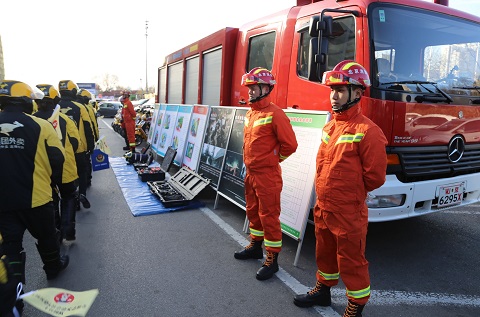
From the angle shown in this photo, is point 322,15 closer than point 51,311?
No

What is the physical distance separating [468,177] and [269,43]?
127 inches

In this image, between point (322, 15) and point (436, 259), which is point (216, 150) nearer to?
point (322, 15)

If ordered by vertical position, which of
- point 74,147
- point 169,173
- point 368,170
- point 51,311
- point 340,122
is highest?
point 340,122

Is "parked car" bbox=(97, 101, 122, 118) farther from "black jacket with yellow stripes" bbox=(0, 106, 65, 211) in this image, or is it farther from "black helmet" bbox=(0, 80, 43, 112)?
"black jacket with yellow stripes" bbox=(0, 106, 65, 211)

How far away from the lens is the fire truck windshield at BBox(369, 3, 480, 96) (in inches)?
150

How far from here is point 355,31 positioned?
3889 mm

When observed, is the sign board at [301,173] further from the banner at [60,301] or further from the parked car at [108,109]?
the parked car at [108,109]

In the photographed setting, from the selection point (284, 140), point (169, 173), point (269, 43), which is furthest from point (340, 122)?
point (169, 173)

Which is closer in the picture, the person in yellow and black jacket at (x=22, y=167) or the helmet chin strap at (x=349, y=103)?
the helmet chin strap at (x=349, y=103)

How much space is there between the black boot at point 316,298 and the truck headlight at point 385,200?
1037 millimetres

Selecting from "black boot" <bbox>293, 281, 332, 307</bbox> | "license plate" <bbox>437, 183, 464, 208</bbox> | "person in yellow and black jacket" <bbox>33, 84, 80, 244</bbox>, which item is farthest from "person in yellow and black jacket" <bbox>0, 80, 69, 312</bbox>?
"license plate" <bbox>437, 183, 464, 208</bbox>

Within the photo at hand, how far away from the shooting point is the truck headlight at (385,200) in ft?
12.1

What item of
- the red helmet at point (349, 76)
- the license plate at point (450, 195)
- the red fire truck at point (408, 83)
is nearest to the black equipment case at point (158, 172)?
the red fire truck at point (408, 83)

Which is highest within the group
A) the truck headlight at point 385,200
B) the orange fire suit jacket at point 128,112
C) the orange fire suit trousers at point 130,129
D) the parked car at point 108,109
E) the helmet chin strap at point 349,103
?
the helmet chin strap at point 349,103
